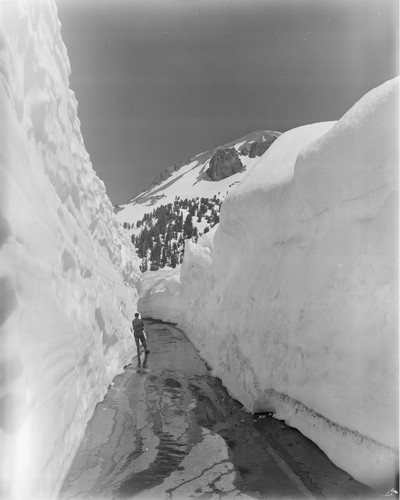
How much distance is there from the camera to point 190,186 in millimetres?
138875

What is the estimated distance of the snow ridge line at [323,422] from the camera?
4.41 m

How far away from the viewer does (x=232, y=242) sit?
1109 cm

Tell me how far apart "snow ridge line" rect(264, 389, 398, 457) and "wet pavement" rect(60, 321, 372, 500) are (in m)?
0.34

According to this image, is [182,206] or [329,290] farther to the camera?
[182,206]

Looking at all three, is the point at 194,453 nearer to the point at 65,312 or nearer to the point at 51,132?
the point at 65,312

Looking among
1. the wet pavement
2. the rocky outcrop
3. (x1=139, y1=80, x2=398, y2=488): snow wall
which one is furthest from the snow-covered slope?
the wet pavement

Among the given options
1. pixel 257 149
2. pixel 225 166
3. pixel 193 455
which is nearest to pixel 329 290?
pixel 193 455

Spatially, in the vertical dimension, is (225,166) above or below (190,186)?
above

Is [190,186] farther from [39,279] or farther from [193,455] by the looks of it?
[39,279]

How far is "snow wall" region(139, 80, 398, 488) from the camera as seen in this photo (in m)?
4.62

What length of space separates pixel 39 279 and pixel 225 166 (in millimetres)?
137344

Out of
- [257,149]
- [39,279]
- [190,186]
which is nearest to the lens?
[39,279]

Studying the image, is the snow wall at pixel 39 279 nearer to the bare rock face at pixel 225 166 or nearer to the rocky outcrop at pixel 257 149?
the bare rock face at pixel 225 166

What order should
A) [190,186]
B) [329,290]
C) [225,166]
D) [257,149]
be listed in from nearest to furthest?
[329,290]
[225,166]
[190,186]
[257,149]
